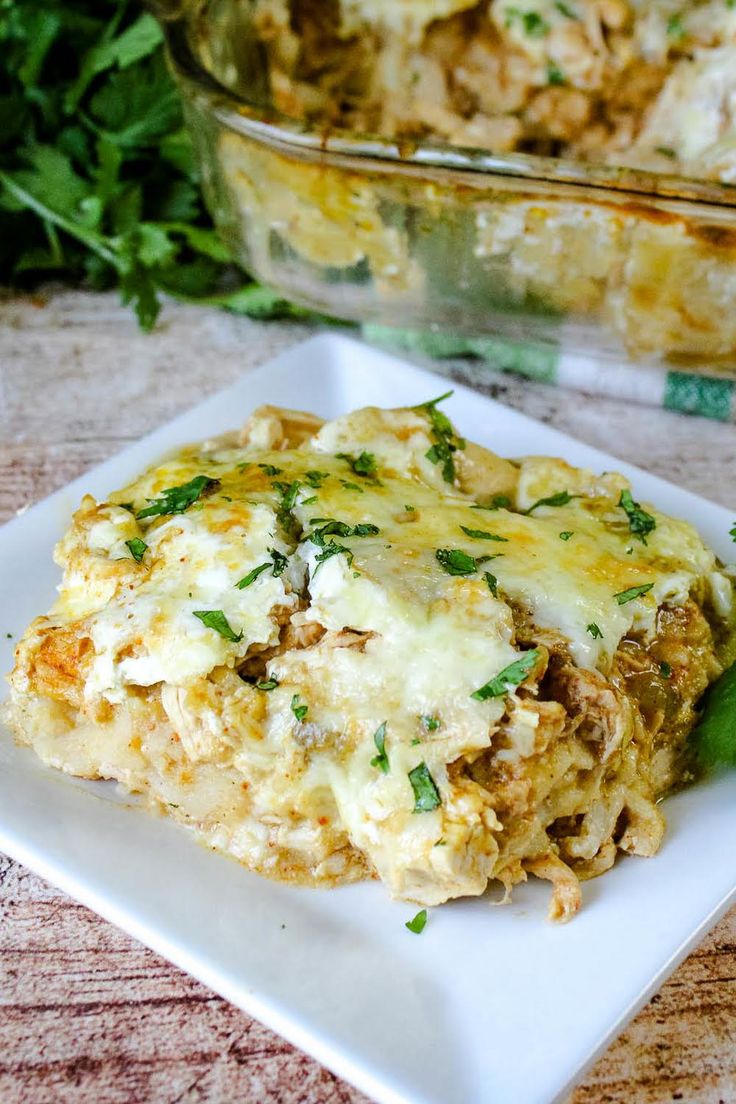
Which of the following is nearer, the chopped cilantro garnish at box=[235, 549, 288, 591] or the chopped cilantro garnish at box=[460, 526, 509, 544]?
the chopped cilantro garnish at box=[235, 549, 288, 591]

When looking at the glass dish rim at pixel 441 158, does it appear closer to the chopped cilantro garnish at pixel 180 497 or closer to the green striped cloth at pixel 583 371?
A: the green striped cloth at pixel 583 371

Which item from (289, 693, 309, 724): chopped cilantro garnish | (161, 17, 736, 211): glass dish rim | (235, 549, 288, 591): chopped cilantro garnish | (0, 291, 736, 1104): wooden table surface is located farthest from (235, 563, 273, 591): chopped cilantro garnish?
(161, 17, 736, 211): glass dish rim

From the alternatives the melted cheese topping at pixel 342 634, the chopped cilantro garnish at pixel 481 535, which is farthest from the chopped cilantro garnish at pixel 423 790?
the chopped cilantro garnish at pixel 481 535

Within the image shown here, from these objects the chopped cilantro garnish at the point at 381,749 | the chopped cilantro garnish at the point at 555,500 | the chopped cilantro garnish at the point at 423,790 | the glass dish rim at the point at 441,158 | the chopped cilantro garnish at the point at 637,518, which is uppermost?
the glass dish rim at the point at 441,158

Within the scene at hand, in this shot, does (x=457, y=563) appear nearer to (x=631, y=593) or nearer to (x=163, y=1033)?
(x=631, y=593)

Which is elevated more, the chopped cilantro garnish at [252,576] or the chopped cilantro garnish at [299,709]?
the chopped cilantro garnish at [252,576]

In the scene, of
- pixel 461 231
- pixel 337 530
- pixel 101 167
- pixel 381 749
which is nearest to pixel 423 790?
pixel 381 749

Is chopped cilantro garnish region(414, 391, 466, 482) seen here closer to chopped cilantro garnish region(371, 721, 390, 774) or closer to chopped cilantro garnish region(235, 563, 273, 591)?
chopped cilantro garnish region(235, 563, 273, 591)
